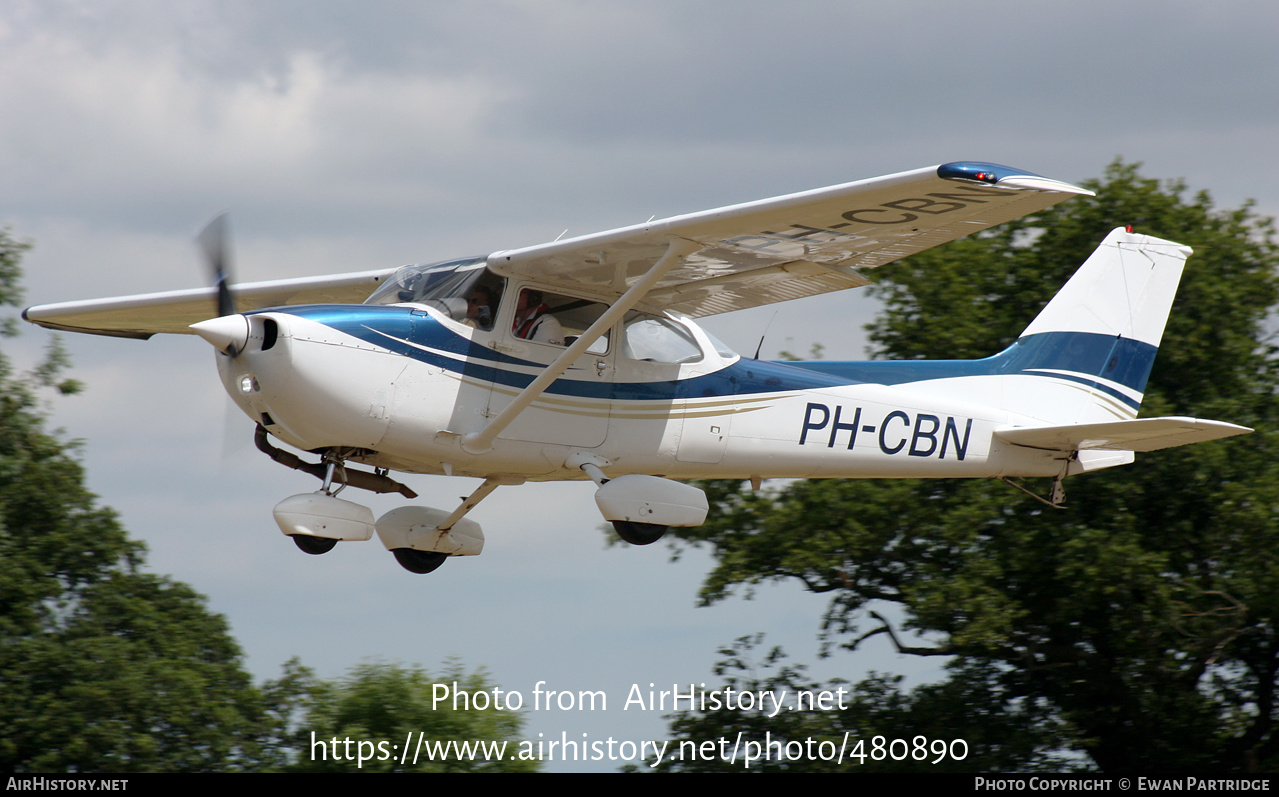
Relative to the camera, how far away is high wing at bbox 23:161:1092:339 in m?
7.57

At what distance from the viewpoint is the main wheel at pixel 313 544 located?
8556 mm

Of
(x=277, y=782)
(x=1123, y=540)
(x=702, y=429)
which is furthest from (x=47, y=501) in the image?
(x=1123, y=540)

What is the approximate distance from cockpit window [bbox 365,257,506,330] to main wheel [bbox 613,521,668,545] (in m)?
1.58

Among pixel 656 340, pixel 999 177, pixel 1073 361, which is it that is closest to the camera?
pixel 999 177

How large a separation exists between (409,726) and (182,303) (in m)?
5.26

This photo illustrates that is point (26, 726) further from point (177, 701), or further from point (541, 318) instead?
point (541, 318)

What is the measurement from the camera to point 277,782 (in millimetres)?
10906

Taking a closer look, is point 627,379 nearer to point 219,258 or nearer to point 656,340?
point 656,340

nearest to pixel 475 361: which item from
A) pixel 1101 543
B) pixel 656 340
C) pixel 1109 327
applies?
pixel 656 340

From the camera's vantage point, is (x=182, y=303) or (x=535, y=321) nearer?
(x=535, y=321)

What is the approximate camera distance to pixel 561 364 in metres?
8.75

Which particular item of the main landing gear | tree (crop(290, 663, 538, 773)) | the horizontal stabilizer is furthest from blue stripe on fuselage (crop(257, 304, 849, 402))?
tree (crop(290, 663, 538, 773))

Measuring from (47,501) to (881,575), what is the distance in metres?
10.8

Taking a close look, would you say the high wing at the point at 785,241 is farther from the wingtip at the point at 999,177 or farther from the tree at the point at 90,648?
the tree at the point at 90,648
